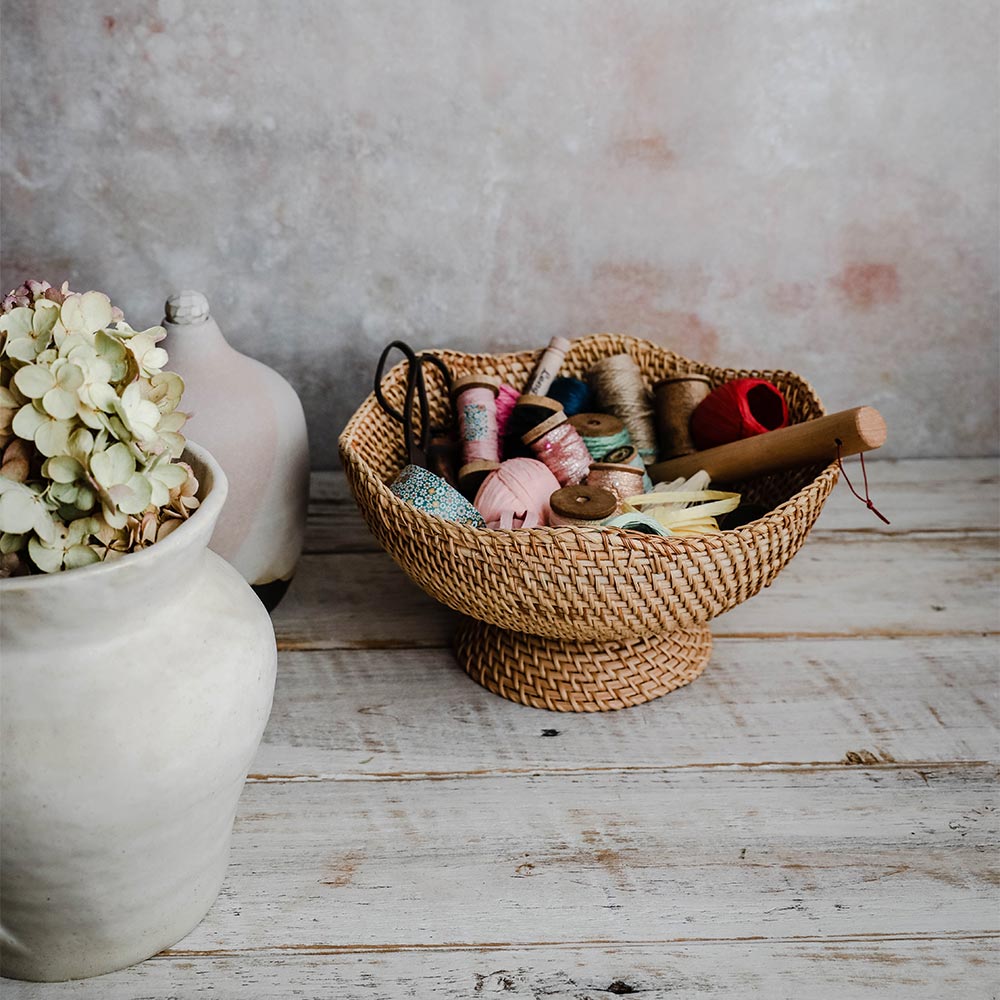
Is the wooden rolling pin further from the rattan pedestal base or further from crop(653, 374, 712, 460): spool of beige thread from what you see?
the rattan pedestal base

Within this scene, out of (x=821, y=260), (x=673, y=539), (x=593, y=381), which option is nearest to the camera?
(x=673, y=539)

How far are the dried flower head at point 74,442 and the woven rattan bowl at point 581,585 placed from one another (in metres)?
0.32

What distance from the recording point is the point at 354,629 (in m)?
1.19

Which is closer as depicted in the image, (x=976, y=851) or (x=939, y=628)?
(x=976, y=851)

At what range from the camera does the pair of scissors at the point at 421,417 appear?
1.16m

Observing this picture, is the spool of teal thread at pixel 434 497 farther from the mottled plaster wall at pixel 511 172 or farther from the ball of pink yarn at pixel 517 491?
the mottled plaster wall at pixel 511 172

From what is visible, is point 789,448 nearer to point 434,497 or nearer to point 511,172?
A: point 434,497

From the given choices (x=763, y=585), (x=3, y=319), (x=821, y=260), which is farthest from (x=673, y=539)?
(x=821, y=260)

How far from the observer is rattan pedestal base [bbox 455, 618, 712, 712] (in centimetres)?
105

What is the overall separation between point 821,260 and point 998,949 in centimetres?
97

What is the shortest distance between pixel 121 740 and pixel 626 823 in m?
0.46

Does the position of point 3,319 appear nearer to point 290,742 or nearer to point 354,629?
point 290,742

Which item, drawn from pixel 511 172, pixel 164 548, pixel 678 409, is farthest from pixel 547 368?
pixel 164 548

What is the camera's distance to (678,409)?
126 cm
